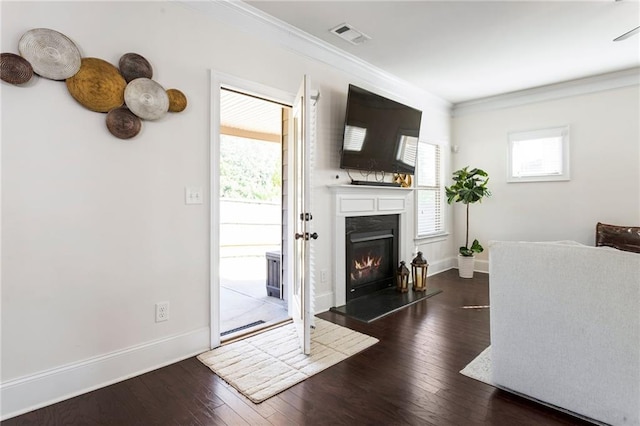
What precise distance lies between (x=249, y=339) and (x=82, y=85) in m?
2.13

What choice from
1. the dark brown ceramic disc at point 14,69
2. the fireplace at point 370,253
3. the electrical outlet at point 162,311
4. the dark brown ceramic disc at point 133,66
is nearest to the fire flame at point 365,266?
the fireplace at point 370,253

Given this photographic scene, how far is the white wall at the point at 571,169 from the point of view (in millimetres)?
4219

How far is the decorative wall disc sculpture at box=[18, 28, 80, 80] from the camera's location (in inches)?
70.1

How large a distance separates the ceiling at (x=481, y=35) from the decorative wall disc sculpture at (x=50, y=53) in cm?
137

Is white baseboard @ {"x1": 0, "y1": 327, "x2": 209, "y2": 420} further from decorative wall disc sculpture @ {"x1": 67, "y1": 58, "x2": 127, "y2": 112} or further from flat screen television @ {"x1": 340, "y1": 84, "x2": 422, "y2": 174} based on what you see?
flat screen television @ {"x1": 340, "y1": 84, "x2": 422, "y2": 174}

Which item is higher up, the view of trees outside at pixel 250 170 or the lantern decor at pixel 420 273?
the view of trees outside at pixel 250 170

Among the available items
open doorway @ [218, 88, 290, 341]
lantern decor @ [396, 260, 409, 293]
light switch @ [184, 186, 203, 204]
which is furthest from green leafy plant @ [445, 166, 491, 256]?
light switch @ [184, 186, 203, 204]

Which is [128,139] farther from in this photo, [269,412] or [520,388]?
[520,388]

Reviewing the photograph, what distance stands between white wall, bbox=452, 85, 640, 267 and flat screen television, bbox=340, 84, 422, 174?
64.6 inches

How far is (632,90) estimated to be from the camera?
418 cm

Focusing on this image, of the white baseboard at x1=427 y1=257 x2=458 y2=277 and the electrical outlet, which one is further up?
the electrical outlet

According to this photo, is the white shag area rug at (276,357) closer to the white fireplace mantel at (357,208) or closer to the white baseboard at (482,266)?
the white fireplace mantel at (357,208)

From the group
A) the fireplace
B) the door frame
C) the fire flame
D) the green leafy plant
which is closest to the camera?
the door frame

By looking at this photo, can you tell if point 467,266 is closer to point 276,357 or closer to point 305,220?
point 305,220
